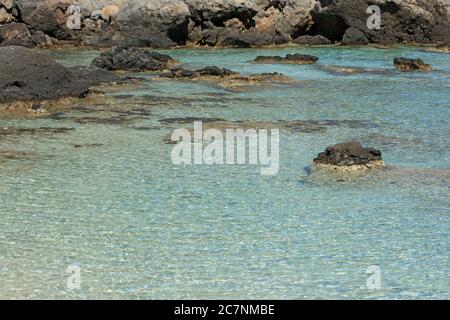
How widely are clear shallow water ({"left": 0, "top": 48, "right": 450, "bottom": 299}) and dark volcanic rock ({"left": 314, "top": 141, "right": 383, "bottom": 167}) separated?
1.44 feet

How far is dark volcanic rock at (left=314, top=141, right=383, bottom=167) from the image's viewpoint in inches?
569

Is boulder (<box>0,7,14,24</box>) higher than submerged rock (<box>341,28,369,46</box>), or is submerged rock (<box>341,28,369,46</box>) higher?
boulder (<box>0,7,14,24</box>)

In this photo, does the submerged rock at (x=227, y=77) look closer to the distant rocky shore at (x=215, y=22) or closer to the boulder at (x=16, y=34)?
the distant rocky shore at (x=215, y=22)

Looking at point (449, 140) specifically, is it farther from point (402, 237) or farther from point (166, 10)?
point (166, 10)

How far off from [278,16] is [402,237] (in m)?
33.4

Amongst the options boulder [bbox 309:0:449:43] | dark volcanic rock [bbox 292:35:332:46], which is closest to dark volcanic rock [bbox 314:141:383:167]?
dark volcanic rock [bbox 292:35:332:46]

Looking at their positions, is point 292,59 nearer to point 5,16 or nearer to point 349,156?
point 5,16

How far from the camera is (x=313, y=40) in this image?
42.0 meters

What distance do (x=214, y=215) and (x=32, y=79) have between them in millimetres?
10674

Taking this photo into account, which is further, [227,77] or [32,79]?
[227,77]

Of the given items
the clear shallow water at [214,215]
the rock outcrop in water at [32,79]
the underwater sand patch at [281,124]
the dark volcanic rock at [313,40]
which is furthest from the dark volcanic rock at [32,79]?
the dark volcanic rock at [313,40]

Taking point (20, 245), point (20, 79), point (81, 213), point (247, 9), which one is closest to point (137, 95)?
point (20, 79)

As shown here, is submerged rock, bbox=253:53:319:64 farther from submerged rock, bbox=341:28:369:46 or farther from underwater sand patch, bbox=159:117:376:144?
underwater sand patch, bbox=159:117:376:144

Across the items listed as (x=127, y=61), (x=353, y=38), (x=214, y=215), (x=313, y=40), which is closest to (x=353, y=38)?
(x=353, y=38)
